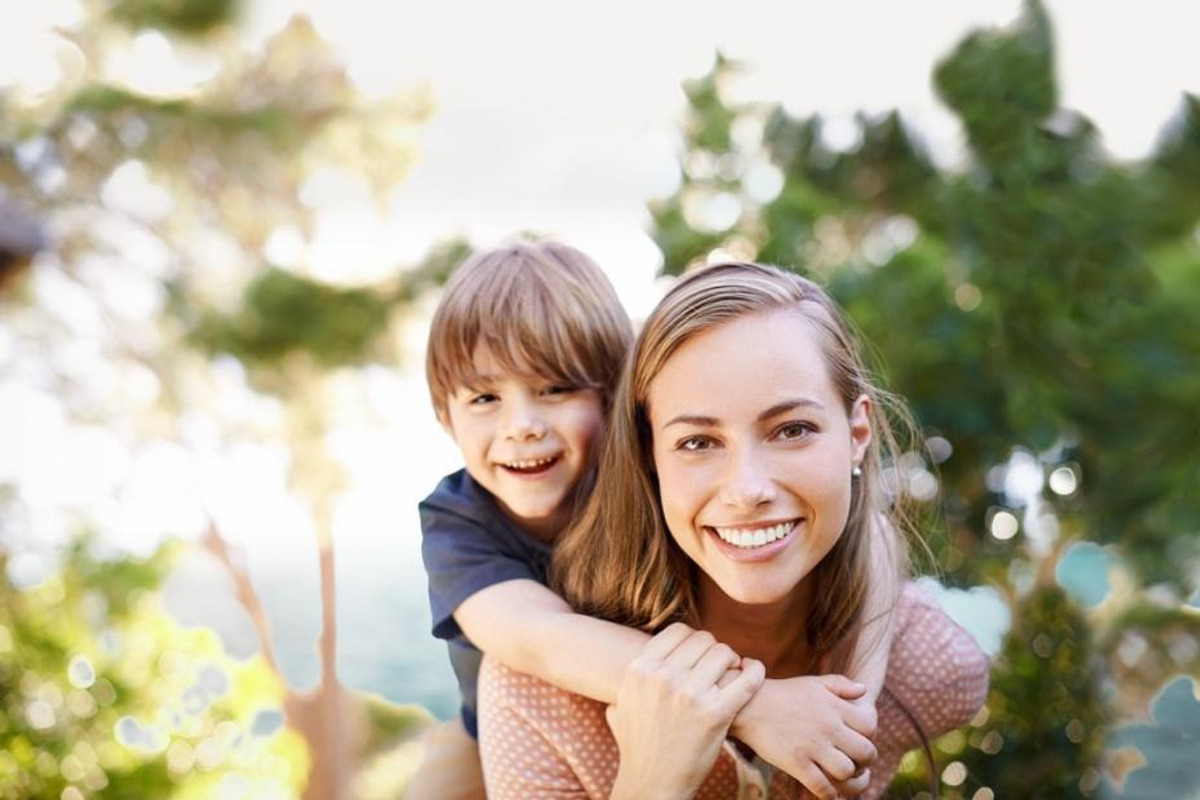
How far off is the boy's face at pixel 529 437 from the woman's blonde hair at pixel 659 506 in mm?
147

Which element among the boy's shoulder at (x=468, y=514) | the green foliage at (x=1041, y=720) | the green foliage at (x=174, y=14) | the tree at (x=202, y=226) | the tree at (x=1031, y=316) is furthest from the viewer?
the green foliage at (x=174, y=14)

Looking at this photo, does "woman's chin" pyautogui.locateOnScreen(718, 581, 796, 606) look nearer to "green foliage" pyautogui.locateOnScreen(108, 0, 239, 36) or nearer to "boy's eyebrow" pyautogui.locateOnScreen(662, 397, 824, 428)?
"boy's eyebrow" pyautogui.locateOnScreen(662, 397, 824, 428)

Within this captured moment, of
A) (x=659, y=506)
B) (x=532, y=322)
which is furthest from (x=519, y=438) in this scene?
(x=659, y=506)

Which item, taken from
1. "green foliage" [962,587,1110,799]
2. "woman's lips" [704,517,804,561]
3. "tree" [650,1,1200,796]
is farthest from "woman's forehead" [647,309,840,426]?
"tree" [650,1,1200,796]

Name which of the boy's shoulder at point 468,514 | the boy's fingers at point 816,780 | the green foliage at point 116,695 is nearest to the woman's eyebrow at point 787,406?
the boy's fingers at point 816,780

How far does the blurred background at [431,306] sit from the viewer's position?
4.13m

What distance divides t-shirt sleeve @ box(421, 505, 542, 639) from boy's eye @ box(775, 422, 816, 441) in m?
0.46

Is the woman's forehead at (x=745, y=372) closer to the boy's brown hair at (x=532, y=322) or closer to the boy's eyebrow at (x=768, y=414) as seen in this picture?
the boy's eyebrow at (x=768, y=414)

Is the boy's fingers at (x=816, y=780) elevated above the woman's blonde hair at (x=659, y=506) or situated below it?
below

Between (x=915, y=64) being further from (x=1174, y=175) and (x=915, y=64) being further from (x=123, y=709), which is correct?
(x=123, y=709)

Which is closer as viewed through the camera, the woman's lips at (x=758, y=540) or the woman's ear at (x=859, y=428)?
the woman's lips at (x=758, y=540)

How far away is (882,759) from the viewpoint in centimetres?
162

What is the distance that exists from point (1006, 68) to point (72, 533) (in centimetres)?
369

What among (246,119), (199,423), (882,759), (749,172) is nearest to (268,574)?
(199,423)
